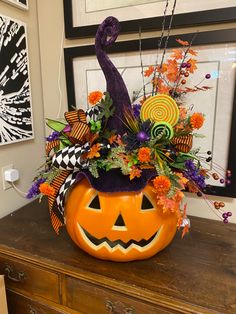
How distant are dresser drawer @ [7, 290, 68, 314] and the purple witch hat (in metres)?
0.48

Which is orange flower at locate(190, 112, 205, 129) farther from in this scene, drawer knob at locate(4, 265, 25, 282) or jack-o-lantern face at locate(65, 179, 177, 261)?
drawer knob at locate(4, 265, 25, 282)

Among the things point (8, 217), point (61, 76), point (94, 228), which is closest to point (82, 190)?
point (94, 228)

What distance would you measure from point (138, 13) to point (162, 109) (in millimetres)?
540

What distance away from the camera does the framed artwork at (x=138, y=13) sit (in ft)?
2.96

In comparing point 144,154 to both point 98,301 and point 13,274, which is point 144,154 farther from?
point 13,274

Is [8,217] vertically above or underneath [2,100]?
underneath

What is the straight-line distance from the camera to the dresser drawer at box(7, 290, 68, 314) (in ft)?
2.83

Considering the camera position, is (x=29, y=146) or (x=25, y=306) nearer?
(x=25, y=306)

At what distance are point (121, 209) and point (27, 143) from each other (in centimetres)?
74

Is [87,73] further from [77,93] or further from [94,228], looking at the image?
[94,228]

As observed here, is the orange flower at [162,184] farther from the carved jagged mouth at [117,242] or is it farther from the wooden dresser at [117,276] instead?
the wooden dresser at [117,276]

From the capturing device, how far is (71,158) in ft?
2.35

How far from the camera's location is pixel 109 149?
753 millimetres

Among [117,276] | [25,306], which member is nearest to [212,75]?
[117,276]
